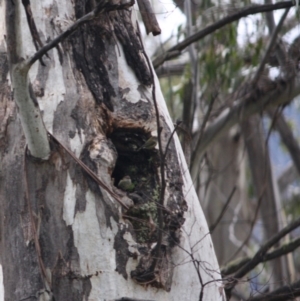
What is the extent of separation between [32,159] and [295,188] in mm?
6580

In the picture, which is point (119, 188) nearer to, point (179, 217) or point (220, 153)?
point (179, 217)

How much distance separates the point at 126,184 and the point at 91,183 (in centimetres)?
Result: 12

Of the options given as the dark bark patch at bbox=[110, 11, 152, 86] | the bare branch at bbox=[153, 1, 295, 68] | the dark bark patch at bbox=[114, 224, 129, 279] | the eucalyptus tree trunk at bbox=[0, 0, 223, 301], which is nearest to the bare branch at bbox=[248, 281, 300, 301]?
the eucalyptus tree trunk at bbox=[0, 0, 223, 301]

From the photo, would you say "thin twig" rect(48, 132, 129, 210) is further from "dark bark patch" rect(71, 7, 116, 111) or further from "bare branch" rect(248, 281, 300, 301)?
"bare branch" rect(248, 281, 300, 301)

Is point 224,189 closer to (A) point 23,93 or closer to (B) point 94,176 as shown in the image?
(B) point 94,176

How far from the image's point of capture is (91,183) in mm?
1826

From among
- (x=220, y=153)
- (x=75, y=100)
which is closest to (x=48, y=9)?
(x=75, y=100)

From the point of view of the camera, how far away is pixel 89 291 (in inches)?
68.2

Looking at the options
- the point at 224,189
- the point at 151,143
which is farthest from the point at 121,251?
the point at 224,189

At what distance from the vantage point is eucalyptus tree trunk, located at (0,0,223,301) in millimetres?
1738

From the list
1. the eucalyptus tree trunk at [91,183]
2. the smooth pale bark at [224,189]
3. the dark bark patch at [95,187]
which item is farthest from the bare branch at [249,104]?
the smooth pale bark at [224,189]

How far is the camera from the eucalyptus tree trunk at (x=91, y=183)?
174cm

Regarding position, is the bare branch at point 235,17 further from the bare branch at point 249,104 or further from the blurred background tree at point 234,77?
the bare branch at point 249,104

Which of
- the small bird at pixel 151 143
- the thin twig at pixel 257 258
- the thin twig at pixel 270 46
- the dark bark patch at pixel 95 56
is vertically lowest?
the thin twig at pixel 257 258
